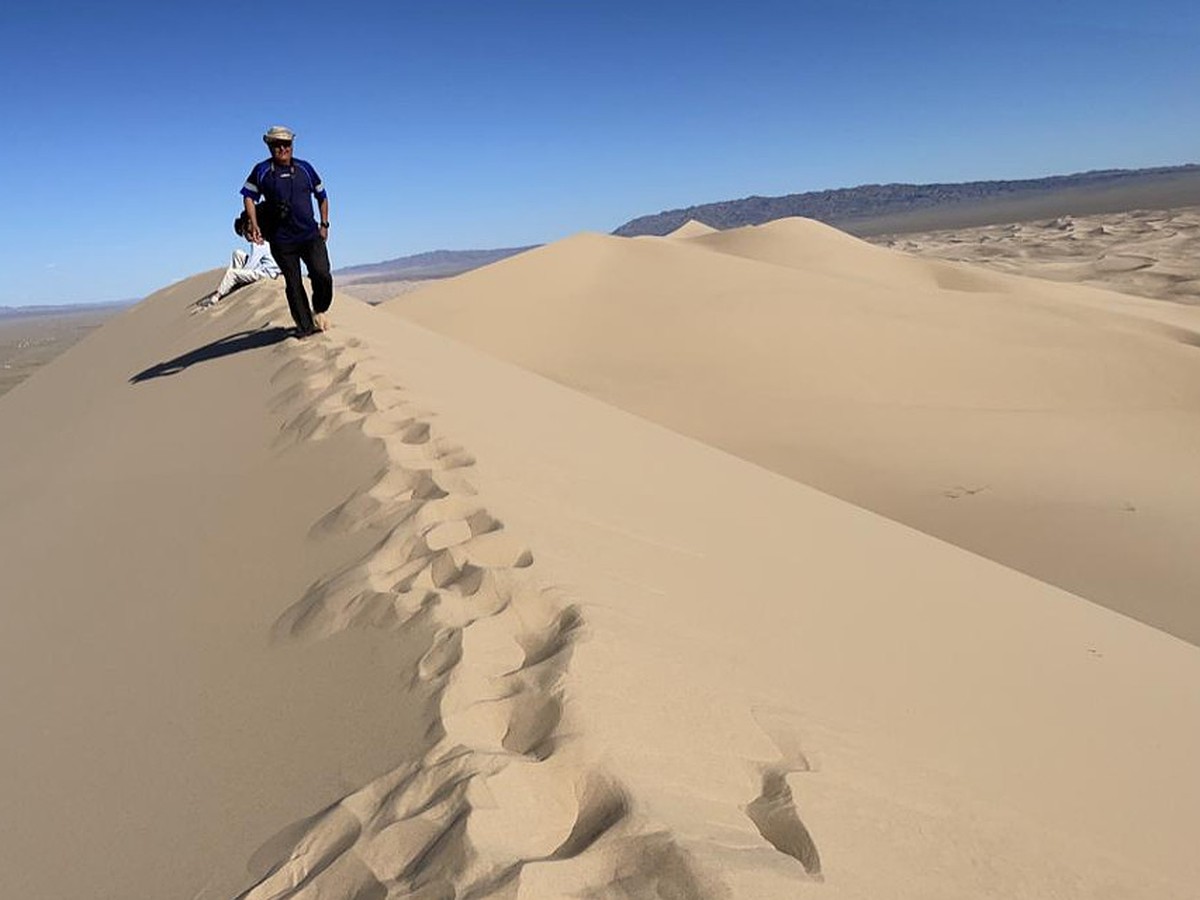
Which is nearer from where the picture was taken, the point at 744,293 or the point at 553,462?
the point at 553,462

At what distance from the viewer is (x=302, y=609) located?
2191mm

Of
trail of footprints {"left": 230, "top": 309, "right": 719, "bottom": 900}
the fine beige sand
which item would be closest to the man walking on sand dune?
the fine beige sand

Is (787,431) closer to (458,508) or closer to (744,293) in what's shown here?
(744,293)

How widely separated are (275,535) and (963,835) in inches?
87.2

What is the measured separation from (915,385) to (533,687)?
28.4 ft

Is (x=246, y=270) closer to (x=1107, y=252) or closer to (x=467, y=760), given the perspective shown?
(x=467, y=760)

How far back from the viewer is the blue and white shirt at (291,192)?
515 cm

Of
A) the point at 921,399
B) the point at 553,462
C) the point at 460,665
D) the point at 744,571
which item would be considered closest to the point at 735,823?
Answer: the point at 460,665

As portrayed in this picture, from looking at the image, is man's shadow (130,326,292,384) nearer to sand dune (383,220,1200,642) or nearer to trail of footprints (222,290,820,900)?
sand dune (383,220,1200,642)

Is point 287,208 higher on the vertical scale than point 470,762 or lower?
higher

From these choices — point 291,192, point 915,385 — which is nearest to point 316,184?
point 291,192

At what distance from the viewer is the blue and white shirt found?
5.15 meters

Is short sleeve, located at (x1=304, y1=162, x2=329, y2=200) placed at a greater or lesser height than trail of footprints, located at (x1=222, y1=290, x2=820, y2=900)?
greater

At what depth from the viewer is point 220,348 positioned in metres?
7.34
